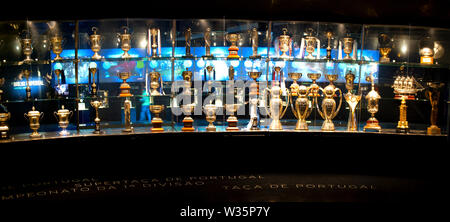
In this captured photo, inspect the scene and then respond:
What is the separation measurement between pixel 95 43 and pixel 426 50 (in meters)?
4.00

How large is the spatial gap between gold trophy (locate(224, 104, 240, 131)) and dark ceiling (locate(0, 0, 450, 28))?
42.7 inches

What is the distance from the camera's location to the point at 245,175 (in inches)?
191

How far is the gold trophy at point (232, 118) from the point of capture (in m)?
5.05

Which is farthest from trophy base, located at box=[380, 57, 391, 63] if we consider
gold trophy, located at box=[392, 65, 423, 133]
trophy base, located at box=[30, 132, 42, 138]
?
trophy base, located at box=[30, 132, 42, 138]

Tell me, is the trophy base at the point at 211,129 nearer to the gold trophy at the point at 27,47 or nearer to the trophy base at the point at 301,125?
the trophy base at the point at 301,125

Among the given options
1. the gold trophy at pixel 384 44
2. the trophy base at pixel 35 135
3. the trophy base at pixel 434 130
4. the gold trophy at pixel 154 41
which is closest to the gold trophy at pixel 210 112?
the gold trophy at pixel 154 41

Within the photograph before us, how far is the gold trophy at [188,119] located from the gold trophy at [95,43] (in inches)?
46.6

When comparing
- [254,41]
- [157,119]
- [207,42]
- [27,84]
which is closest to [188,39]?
[207,42]

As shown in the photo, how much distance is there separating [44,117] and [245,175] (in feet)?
8.12
